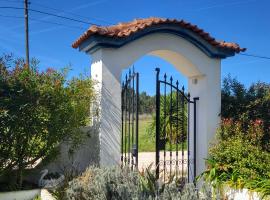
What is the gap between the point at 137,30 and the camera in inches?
307

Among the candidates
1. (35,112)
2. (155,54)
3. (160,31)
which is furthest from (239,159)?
(35,112)

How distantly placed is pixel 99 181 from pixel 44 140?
2.46 meters

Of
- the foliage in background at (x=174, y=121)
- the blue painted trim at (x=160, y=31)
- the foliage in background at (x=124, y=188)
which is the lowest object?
the foliage in background at (x=124, y=188)

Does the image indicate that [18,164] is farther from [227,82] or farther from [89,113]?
[227,82]

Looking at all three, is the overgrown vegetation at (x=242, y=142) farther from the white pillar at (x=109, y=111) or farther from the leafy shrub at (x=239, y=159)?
the white pillar at (x=109, y=111)

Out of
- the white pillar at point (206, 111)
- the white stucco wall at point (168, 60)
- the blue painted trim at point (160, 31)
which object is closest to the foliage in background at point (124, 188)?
the white stucco wall at point (168, 60)

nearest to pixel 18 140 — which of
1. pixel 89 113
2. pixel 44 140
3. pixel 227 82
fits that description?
pixel 44 140

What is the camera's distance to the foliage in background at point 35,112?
23.8 feet

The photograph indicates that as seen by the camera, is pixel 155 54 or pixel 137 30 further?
pixel 155 54

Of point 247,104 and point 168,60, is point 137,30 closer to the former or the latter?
point 168,60

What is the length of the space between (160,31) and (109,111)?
1929mm

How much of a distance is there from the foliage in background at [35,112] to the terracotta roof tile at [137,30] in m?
0.99

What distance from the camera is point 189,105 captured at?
29.7 feet

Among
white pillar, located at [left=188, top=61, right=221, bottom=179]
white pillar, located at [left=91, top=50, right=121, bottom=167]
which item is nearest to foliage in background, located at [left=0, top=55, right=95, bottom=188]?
white pillar, located at [left=91, top=50, right=121, bottom=167]
